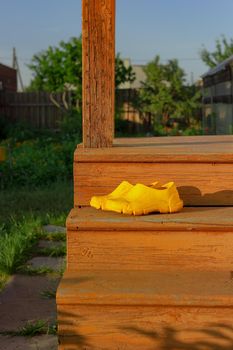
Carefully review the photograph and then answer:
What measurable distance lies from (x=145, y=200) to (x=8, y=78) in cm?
2321

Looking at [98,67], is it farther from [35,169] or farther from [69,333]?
[35,169]

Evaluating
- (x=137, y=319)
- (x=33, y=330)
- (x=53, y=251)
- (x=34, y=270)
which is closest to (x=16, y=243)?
(x=53, y=251)

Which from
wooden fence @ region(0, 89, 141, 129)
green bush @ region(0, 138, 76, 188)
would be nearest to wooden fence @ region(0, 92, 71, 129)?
wooden fence @ region(0, 89, 141, 129)

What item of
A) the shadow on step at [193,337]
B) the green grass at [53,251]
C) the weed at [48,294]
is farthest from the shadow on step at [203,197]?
the green grass at [53,251]

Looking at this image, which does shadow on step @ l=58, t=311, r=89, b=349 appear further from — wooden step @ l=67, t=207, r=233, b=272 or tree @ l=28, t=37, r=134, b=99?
tree @ l=28, t=37, r=134, b=99

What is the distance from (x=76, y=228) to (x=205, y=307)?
2.04ft

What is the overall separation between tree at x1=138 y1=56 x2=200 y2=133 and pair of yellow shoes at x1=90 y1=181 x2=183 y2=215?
59.6 ft

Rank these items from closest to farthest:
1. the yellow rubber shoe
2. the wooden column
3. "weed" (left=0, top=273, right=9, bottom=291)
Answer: the yellow rubber shoe < the wooden column < "weed" (left=0, top=273, right=9, bottom=291)

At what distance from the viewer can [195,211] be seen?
2.65m

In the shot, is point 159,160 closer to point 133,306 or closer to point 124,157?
point 124,157

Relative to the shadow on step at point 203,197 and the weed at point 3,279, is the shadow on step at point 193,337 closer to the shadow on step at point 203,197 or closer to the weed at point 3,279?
the shadow on step at point 203,197

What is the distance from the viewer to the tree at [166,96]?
814 inches

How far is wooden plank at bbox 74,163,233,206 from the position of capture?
273 centimetres

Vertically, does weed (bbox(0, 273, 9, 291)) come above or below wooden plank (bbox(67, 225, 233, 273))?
below
